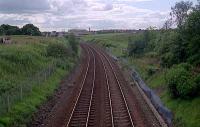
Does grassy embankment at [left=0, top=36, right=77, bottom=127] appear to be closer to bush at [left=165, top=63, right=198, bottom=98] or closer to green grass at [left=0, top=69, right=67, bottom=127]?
green grass at [left=0, top=69, right=67, bottom=127]

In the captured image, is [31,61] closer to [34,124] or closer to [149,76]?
[149,76]

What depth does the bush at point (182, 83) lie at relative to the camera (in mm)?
31062

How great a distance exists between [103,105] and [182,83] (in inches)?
280

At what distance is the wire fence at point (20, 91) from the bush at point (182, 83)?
38.6ft

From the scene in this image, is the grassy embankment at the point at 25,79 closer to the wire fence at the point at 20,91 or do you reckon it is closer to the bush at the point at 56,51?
the wire fence at the point at 20,91

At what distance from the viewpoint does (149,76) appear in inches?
1916

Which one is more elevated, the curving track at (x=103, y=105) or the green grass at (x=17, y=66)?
the green grass at (x=17, y=66)

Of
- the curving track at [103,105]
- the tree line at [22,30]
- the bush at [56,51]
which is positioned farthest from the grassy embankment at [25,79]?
the tree line at [22,30]

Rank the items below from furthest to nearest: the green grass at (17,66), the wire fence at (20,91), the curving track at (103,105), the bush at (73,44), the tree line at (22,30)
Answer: the tree line at (22,30), the bush at (73,44), the green grass at (17,66), the wire fence at (20,91), the curving track at (103,105)

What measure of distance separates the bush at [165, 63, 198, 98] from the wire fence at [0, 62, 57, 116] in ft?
38.6

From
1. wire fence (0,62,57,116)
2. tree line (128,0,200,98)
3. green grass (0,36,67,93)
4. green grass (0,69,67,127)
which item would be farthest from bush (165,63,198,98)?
green grass (0,36,67,93)

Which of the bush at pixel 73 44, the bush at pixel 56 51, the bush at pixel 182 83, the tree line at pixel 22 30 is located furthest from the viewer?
the tree line at pixel 22 30

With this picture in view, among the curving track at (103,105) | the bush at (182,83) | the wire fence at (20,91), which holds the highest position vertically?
the bush at (182,83)

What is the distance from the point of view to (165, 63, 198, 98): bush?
3106 cm
